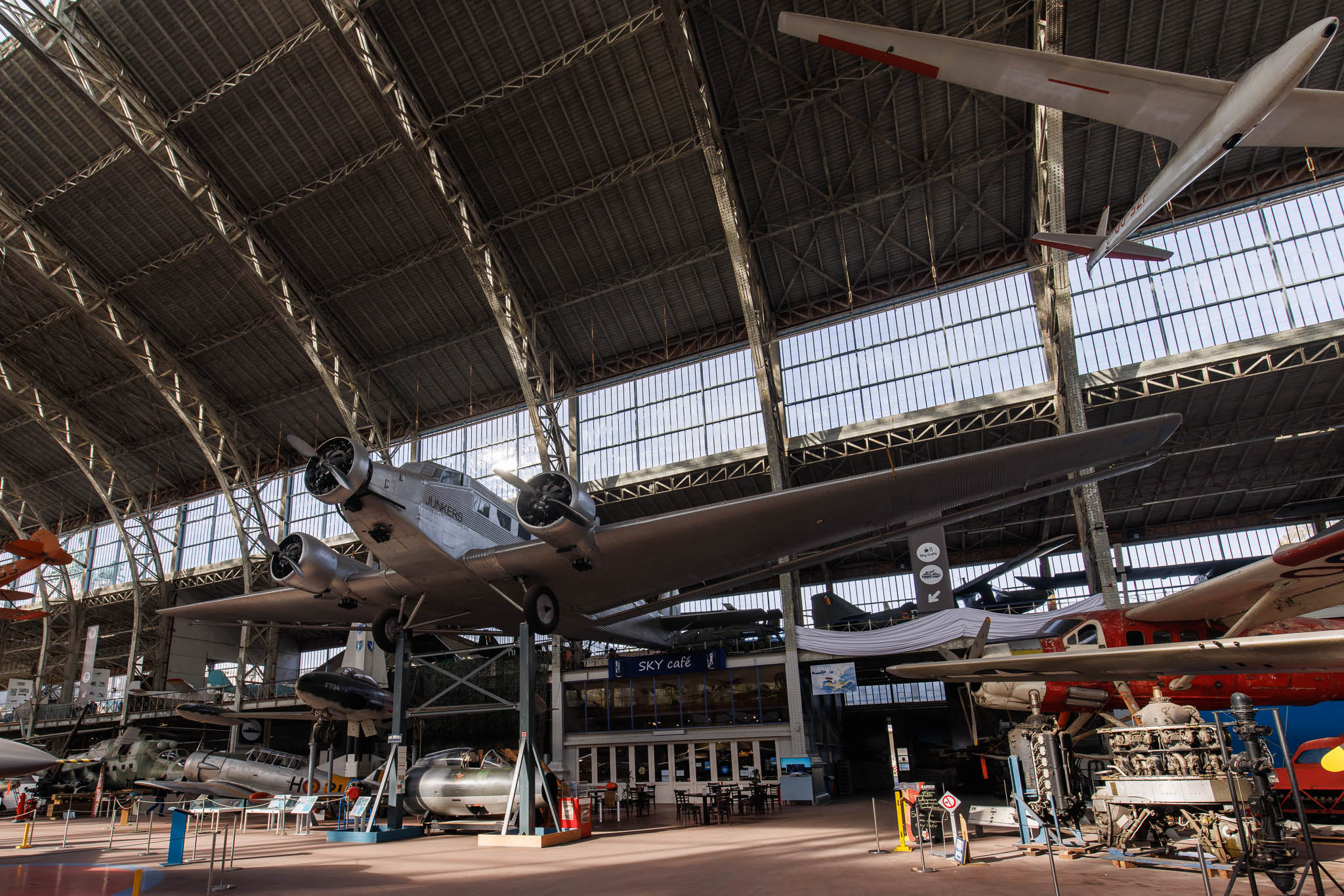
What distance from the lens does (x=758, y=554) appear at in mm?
15523

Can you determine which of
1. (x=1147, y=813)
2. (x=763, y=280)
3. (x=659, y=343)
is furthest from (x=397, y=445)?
(x=1147, y=813)

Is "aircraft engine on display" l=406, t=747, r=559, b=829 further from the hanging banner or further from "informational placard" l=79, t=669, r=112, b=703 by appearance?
"informational placard" l=79, t=669, r=112, b=703

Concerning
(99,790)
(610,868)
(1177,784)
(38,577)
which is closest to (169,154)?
(99,790)

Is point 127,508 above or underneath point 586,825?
above

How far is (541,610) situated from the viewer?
52.6 ft

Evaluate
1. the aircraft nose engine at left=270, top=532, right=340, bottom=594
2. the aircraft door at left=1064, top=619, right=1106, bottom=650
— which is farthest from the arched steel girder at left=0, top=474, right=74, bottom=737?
the aircraft door at left=1064, top=619, right=1106, bottom=650

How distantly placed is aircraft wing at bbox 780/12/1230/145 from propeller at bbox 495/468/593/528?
909 centimetres

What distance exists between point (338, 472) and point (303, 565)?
479 centimetres

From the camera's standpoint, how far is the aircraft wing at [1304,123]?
29.1 ft

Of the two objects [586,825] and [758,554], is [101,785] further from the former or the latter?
[758,554]

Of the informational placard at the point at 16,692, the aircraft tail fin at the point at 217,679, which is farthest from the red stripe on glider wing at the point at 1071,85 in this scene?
the informational placard at the point at 16,692

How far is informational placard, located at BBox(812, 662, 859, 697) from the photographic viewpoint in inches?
1017

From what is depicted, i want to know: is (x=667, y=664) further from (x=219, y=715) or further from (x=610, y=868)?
(x=610, y=868)

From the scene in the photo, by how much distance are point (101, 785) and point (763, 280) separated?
3037 centimetres
